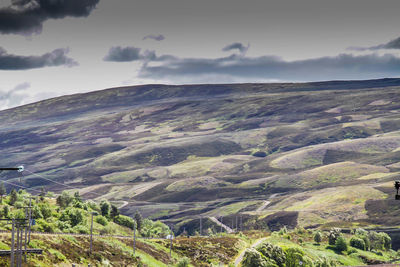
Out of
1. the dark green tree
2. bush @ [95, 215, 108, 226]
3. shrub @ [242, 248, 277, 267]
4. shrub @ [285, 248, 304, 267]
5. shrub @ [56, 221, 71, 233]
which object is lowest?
shrub @ [285, 248, 304, 267]

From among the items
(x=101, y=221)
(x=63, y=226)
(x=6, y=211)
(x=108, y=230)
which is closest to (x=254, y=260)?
(x=63, y=226)

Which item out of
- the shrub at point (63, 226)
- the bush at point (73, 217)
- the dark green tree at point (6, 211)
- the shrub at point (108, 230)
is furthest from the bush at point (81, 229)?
the shrub at point (108, 230)

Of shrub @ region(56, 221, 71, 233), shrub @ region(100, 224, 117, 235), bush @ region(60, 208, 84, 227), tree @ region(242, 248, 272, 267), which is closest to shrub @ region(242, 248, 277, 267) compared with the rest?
tree @ region(242, 248, 272, 267)

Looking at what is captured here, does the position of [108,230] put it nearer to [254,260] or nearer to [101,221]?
[101,221]

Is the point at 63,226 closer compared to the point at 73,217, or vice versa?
the point at 63,226

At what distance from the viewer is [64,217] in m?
163

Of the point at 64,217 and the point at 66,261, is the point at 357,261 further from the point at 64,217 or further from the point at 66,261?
the point at 66,261

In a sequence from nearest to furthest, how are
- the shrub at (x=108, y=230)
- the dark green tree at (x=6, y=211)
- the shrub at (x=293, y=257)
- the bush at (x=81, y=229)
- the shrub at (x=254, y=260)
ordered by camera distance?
the shrub at (x=254, y=260)
the shrub at (x=293, y=257)
the bush at (x=81, y=229)
the dark green tree at (x=6, y=211)
the shrub at (x=108, y=230)

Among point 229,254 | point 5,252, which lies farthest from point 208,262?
point 5,252

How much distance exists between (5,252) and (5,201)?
10334 cm

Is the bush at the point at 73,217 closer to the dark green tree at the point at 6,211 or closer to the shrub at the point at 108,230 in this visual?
the shrub at the point at 108,230

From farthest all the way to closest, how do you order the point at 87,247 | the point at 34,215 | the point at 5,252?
the point at 34,215, the point at 87,247, the point at 5,252

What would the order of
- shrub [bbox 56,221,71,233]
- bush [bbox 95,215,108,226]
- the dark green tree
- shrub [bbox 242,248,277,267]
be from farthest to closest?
bush [bbox 95,215,108,226], the dark green tree, shrub [bbox 56,221,71,233], shrub [bbox 242,248,277,267]

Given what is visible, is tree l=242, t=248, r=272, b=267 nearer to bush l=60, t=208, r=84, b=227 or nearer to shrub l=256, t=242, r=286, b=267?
shrub l=256, t=242, r=286, b=267
